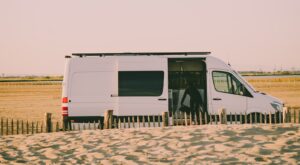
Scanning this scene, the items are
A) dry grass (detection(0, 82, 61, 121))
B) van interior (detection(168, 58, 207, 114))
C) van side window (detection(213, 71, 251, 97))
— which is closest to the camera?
van side window (detection(213, 71, 251, 97))

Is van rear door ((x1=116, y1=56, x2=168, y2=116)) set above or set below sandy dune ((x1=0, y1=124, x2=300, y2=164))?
above

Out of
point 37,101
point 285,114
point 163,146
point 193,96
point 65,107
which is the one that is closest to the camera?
point 163,146

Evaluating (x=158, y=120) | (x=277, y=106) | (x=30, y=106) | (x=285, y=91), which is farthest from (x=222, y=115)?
(x=285, y=91)

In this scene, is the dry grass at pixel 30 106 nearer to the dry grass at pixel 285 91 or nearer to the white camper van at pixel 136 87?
the white camper van at pixel 136 87

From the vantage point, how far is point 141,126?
38.1 feet

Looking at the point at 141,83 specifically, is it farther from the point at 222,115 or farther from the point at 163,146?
the point at 163,146

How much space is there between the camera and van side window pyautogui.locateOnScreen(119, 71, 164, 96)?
1154 cm

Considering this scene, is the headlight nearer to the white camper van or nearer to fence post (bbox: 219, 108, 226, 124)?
the white camper van

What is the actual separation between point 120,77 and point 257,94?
157 inches

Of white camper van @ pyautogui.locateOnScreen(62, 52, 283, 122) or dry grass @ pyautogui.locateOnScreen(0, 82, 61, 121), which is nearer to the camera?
white camper van @ pyautogui.locateOnScreen(62, 52, 283, 122)

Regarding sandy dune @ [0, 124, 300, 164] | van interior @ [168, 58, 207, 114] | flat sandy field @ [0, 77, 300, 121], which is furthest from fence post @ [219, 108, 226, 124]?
flat sandy field @ [0, 77, 300, 121]

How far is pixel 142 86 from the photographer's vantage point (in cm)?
1162

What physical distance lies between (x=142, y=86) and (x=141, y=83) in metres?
0.09

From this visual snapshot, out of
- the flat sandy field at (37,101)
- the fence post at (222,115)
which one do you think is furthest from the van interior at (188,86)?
the flat sandy field at (37,101)
